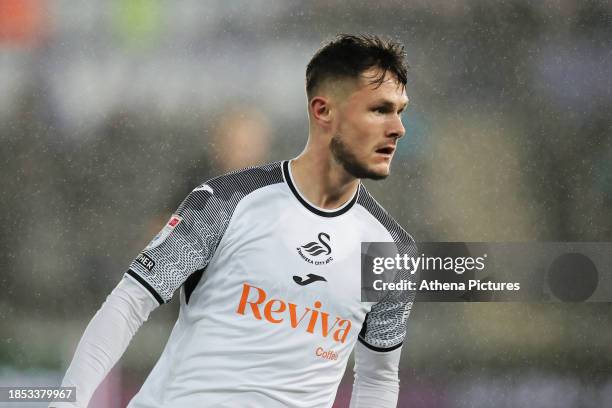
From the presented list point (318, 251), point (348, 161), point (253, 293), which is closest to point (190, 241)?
point (253, 293)

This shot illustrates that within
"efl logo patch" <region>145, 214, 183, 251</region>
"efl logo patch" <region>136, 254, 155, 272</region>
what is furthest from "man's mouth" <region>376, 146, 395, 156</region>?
"efl logo patch" <region>136, 254, 155, 272</region>

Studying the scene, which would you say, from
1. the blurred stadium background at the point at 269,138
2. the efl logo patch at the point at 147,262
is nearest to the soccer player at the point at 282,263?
the efl logo patch at the point at 147,262

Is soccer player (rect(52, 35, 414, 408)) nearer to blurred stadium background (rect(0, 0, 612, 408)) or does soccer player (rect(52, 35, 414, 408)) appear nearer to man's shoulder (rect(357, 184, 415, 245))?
man's shoulder (rect(357, 184, 415, 245))

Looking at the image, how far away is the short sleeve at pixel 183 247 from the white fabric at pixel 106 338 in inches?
1.5

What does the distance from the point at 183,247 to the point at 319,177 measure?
44 centimetres

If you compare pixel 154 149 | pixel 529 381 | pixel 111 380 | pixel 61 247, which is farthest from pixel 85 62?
pixel 529 381

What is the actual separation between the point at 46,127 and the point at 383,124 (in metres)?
2.19

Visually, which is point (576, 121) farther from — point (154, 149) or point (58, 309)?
point (58, 309)

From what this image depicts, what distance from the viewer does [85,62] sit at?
4027 millimetres

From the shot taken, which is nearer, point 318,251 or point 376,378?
point 318,251

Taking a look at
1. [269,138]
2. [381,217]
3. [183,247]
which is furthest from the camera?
[269,138]

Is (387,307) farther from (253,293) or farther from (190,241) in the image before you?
(190,241)

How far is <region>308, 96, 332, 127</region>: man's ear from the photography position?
2395 mm

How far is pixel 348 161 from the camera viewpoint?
7.81 feet
